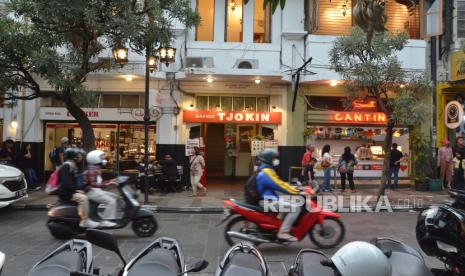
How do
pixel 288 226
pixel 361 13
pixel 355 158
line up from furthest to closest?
pixel 355 158, pixel 288 226, pixel 361 13

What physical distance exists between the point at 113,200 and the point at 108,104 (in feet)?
28.2

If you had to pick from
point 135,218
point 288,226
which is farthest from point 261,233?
point 135,218

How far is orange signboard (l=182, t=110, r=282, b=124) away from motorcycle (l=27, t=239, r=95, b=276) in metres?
12.9

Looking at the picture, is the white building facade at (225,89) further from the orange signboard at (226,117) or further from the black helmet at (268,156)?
the black helmet at (268,156)

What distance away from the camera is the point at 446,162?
16.1 meters

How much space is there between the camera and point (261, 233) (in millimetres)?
7711

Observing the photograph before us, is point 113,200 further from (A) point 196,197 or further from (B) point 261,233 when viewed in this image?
(A) point 196,197

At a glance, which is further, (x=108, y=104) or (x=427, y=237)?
(x=108, y=104)

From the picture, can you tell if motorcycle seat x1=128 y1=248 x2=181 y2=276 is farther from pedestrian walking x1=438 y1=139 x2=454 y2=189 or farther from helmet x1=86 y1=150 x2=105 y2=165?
pedestrian walking x1=438 y1=139 x2=454 y2=189

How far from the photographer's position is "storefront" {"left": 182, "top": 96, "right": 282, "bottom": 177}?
1639cm

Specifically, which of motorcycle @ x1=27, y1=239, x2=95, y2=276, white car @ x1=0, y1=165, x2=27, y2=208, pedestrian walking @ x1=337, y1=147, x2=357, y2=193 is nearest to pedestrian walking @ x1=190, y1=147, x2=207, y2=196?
pedestrian walking @ x1=337, y1=147, x2=357, y2=193

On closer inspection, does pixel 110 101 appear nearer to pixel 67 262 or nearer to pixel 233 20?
pixel 233 20

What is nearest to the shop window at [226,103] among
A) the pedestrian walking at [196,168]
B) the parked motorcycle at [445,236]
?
the pedestrian walking at [196,168]

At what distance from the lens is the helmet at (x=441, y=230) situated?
409 centimetres
